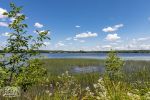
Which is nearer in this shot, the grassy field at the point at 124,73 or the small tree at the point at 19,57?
the small tree at the point at 19,57

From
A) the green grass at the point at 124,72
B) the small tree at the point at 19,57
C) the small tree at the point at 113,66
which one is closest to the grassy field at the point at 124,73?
the green grass at the point at 124,72

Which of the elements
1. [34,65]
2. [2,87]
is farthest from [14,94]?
[34,65]

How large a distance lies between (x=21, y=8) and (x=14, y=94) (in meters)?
3.46

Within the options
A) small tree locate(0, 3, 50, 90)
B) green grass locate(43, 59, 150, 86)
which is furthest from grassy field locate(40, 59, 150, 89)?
small tree locate(0, 3, 50, 90)

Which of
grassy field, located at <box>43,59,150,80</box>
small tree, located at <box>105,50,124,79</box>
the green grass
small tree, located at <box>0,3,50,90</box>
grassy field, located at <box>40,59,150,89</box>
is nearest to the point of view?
small tree, located at <box>0,3,50,90</box>

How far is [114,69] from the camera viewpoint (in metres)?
26.0

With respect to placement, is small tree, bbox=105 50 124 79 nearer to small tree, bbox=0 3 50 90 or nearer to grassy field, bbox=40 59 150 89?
grassy field, bbox=40 59 150 89

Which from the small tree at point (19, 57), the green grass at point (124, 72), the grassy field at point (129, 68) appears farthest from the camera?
the grassy field at point (129, 68)

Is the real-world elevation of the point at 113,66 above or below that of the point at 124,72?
above

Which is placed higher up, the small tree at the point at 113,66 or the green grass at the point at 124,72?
the small tree at the point at 113,66

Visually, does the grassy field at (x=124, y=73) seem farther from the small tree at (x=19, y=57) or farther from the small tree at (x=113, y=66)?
the small tree at (x=19, y=57)

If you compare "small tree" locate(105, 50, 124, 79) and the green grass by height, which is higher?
"small tree" locate(105, 50, 124, 79)

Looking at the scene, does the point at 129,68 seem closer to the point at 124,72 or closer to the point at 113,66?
the point at 124,72

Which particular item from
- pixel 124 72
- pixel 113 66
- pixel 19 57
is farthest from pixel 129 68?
pixel 19 57
